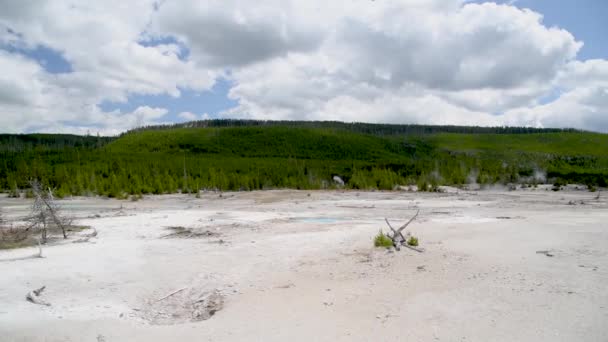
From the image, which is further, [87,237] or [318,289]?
[87,237]

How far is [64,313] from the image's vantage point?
357 inches

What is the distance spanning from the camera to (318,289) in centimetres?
A: 1047

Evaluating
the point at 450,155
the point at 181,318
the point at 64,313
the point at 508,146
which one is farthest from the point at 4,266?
the point at 508,146

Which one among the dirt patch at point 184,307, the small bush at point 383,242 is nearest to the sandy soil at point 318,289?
the dirt patch at point 184,307

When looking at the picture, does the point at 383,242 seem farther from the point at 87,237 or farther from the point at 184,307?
the point at 87,237

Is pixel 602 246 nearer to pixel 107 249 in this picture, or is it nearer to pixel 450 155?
pixel 107 249

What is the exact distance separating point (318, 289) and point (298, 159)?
326 feet

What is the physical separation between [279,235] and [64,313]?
9.81 m

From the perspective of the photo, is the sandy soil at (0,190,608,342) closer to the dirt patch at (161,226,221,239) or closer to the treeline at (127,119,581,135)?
the dirt patch at (161,226,221,239)

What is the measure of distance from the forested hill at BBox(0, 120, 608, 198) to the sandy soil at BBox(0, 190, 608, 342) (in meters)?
42.9

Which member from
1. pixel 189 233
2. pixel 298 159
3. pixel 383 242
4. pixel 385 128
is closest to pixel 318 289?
pixel 383 242

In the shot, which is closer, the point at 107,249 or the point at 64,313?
the point at 64,313

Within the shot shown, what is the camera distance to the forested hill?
66250mm

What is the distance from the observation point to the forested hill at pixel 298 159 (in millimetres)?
66250
